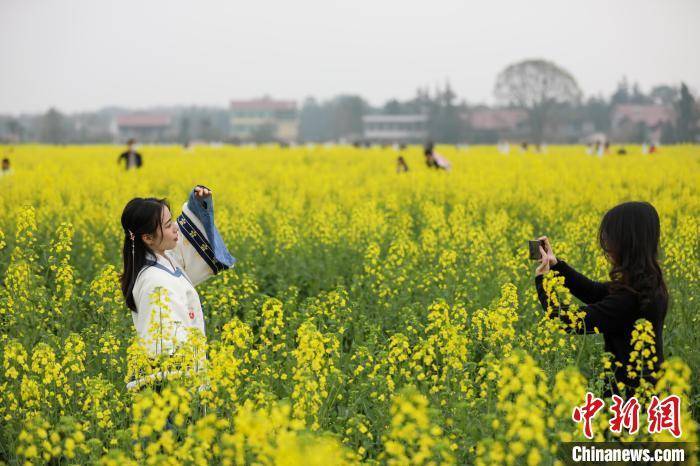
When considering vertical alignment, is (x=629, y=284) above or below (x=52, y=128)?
below

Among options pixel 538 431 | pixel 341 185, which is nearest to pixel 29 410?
pixel 538 431

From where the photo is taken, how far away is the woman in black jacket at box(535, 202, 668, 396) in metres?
3.51

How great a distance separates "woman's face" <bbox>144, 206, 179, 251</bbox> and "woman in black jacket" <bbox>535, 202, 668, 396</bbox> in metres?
2.25

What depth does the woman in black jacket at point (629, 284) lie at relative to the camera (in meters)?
3.51

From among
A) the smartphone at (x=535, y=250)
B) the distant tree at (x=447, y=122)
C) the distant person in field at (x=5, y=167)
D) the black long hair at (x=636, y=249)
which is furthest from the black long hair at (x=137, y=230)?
the distant tree at (x=447, y=122)

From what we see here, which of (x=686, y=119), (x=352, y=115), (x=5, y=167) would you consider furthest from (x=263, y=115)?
(x=5, y=167)

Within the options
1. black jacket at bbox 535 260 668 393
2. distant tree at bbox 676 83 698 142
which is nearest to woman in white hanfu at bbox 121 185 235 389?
black jacket at bbox 535 260 668 393

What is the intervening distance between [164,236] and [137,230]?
6.1 inches

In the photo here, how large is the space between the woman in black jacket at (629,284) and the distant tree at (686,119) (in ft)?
157

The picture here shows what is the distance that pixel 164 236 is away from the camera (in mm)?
4094

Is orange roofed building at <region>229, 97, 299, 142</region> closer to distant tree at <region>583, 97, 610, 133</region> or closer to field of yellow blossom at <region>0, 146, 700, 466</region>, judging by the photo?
distant tree at <region>583, 97, 610, 133</region>

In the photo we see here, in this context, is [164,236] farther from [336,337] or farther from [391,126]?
[391,126]

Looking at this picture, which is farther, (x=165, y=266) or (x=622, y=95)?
(x=622, y=95)

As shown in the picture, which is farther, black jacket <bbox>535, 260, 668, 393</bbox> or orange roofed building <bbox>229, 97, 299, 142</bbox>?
orange roofed building <bbox>229, 97, 299, 142</bbox>
